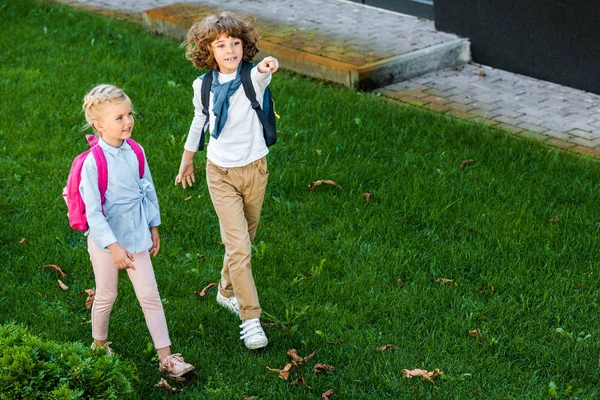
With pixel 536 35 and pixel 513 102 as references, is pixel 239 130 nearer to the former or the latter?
pixel 513 102

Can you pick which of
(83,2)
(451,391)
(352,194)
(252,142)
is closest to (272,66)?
(252,142)

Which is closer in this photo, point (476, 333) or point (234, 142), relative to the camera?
point (234, 142)

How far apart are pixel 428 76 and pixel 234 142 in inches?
225

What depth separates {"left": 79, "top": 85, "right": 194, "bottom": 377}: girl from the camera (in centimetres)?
500

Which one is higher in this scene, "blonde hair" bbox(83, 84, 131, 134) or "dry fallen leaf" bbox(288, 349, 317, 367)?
"blonde hair" bbox(83, 84, 131, 134)

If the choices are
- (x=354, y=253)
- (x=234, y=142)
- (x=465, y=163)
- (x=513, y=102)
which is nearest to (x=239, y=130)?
(x=234, y=142)

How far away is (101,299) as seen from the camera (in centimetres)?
532

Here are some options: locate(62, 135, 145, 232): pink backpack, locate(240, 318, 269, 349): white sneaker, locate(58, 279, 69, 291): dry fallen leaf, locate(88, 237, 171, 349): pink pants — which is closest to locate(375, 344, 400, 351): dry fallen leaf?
locate(240, 318, 269, 349): white sneaker

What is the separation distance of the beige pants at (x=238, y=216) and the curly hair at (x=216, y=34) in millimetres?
617

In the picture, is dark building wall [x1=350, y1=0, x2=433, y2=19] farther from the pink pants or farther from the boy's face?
the pink pants

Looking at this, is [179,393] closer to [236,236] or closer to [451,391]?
[236,236]

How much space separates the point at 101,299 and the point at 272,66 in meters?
1.59

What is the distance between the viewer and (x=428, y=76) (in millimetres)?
10867

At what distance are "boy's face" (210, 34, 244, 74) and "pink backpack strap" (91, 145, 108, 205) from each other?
0.88m
